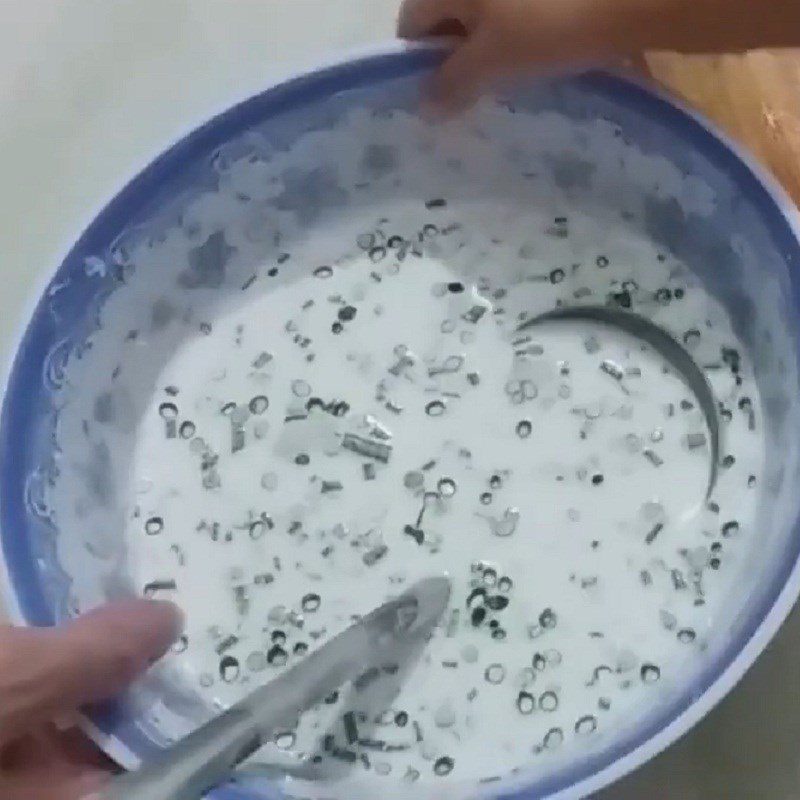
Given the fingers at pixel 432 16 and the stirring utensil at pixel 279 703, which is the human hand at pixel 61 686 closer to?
the stirring utensil at pixel 279 703

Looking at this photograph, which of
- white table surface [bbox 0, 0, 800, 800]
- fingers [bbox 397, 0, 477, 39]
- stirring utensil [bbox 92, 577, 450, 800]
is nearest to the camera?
stirring utensil [bbox 92, 577, 450, 800]

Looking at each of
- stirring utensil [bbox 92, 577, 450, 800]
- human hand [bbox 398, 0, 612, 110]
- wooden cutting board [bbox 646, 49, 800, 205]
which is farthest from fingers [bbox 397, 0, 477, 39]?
stirring utensil [bbox 92, 577, 450, 800]

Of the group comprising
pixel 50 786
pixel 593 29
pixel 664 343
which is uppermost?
pixel 593 29

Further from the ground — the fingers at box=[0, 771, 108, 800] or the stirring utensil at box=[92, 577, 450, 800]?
the stirring utensil at box=[92, 577, 450, 800]

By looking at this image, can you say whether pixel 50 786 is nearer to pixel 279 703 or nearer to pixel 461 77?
pixel 279 703

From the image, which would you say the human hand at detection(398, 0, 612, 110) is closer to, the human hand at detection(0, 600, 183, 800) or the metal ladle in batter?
the metal ladle in batter

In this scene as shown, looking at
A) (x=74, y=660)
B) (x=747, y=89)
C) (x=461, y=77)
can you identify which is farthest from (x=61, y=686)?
(x=747, y=89)

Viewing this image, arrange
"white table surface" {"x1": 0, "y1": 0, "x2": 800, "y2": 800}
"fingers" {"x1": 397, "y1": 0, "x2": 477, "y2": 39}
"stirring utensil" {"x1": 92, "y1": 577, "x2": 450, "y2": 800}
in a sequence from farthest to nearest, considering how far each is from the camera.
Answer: "white table surface" {"x1": 0, "y1": 0, "x2": 800, "y2": 800} < "fingers" {"x1": 397, "y1": 0, "x2": 477, "y2": 39} < "stirring utensil" {"x1": 92, "y1": 577, "x2": 450, "y2": 800}

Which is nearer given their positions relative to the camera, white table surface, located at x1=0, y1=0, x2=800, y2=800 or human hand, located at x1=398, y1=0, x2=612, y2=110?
human hand, located at x1=398, y1=0, x2=612, y2=110
